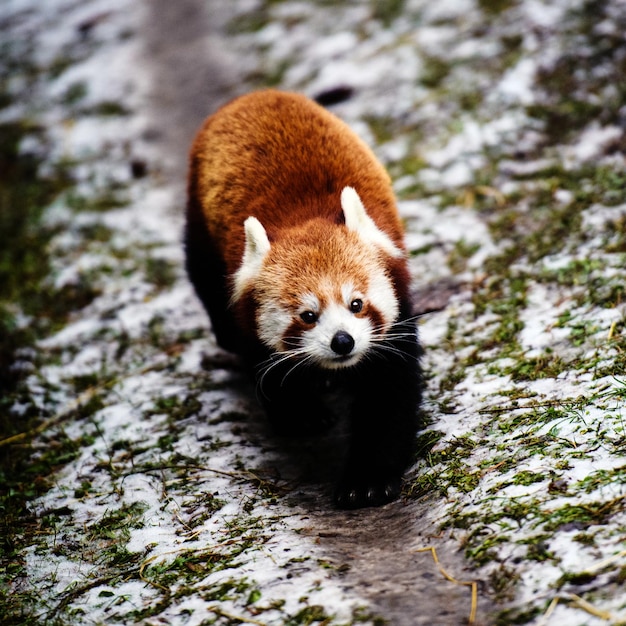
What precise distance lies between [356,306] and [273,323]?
0.40 meters

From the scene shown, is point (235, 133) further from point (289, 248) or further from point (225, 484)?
point (225, 484)

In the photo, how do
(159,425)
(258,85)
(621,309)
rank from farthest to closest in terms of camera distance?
(258,85) → (159,425) → (621,309)

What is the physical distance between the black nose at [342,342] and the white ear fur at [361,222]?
0.55 m

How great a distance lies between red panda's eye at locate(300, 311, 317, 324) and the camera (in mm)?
3025

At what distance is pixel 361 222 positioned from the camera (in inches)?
127

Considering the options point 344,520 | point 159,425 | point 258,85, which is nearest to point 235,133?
point 159,425

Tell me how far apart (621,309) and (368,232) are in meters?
1.35

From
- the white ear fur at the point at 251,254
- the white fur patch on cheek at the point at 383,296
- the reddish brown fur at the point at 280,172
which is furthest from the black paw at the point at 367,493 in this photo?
the reddish brown fur at the point at 280,172

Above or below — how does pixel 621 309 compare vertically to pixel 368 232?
below

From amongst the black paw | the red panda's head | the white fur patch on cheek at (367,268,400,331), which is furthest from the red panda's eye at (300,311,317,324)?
the black paw

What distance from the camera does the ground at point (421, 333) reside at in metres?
2.37

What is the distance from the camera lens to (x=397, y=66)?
21.1ft

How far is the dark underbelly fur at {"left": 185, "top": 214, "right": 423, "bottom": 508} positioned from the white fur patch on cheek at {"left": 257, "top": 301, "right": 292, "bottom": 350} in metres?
0.10

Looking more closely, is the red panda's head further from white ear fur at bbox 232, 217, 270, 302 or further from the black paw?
the black paw
